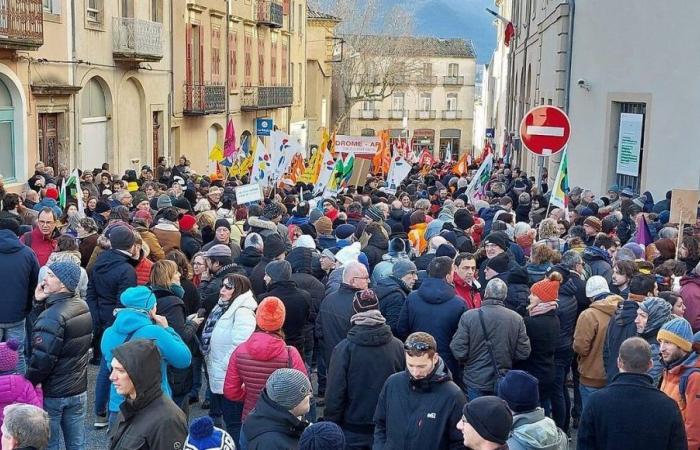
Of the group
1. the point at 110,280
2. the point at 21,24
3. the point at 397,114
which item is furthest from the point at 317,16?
the point at 110,280

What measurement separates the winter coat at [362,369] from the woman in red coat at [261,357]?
397 millimetres

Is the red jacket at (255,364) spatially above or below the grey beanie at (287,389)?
below

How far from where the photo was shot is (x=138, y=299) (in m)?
6.20

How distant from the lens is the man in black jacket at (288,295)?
7.66 metres

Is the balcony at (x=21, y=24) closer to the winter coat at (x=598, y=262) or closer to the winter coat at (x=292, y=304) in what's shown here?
the winter coat at (x=292, y=304)

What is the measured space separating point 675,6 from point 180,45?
1778 cm

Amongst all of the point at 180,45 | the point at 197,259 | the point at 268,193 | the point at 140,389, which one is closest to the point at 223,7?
the point at 180,45

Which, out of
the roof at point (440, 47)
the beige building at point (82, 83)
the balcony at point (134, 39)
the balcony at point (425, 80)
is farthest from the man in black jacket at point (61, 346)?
the balcony at point (425, 80)

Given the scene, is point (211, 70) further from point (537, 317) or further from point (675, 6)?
point (537, 317)

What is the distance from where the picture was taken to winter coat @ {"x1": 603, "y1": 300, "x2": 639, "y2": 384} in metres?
6.77

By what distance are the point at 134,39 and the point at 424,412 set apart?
21055mm

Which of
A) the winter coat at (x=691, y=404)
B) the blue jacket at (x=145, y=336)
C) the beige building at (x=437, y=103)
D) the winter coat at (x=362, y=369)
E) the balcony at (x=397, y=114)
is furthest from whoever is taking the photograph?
the beige building at (x=437, y=103)

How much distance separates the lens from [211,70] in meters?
32.9

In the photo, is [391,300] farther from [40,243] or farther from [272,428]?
[40,243]
